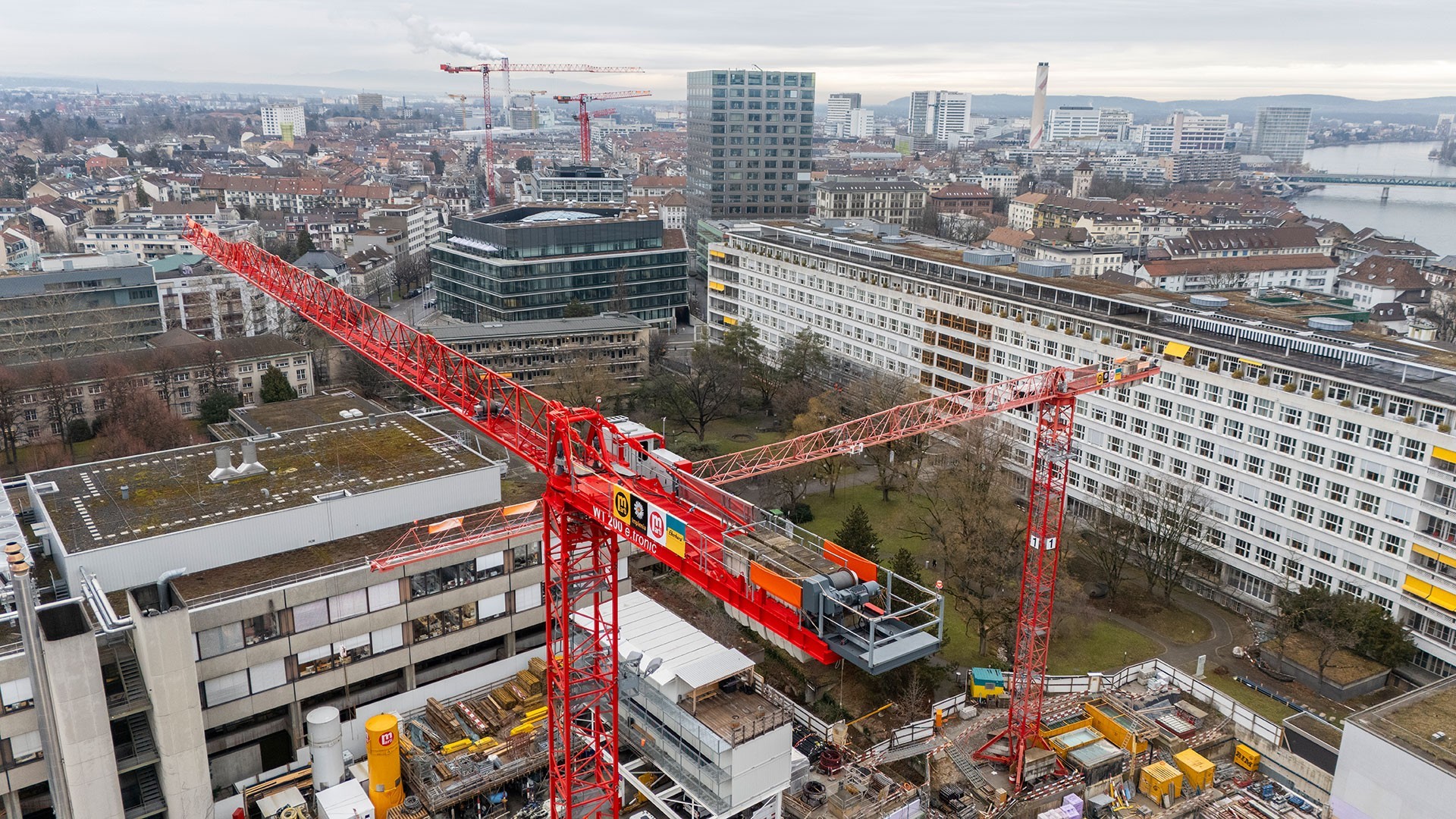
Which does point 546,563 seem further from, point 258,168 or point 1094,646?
point 258,168

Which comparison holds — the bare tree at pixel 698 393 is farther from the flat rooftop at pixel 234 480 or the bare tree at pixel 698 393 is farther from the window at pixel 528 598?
the window at pixel 528 598

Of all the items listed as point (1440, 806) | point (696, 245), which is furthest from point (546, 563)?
point (696, 245)

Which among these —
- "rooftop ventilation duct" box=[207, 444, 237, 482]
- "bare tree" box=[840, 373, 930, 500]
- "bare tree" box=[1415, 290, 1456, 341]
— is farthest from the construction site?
"bare tree" box=[1415, 290, 1456, 341]

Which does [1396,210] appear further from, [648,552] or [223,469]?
[223,469]

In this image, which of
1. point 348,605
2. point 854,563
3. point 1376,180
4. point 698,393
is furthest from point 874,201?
point 1376,180

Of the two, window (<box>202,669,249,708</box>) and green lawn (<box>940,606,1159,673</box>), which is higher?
window (<box>202,669,249,708</box>)

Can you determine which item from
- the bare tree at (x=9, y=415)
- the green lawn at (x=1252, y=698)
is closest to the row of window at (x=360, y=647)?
the green lawn at (x=1252, y=698)

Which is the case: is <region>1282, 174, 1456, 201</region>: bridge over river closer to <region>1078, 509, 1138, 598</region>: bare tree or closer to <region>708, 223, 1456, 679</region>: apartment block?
<region>708, 223, 1456, 679</region>: apartment block
